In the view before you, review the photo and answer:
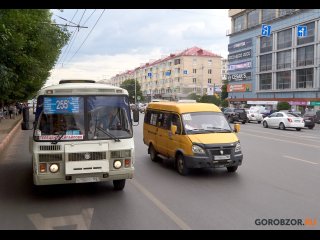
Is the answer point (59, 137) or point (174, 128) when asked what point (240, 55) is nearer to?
point (174, 128)

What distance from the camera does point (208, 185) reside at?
916cm

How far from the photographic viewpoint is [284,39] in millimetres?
60406

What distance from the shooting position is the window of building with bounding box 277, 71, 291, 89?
195 feet

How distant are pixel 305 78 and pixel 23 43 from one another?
154 ft

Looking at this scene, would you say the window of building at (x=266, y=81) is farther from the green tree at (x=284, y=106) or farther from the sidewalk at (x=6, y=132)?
the sidewalk at (x=6, y=132)

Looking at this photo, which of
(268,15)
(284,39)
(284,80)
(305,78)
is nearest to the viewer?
(305,78)

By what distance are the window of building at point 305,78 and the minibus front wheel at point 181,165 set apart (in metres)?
48.4

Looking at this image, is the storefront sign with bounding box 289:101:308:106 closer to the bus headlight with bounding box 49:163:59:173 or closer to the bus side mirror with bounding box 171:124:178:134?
the bus side mirror with bounding box 171:124:178:134

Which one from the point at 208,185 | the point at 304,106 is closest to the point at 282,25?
the point at 304,106

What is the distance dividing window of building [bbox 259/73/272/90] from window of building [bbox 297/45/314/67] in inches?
319

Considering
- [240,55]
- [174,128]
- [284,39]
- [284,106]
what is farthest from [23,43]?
[240,55]

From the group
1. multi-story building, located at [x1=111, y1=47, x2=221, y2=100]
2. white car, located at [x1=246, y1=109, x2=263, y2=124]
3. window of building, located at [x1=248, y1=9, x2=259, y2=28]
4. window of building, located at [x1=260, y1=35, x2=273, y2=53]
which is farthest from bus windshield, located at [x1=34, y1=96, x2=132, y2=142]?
multi-story building, located at [x1=111, y1=47, x2=221, y2=100]

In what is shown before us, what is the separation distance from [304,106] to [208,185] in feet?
165
